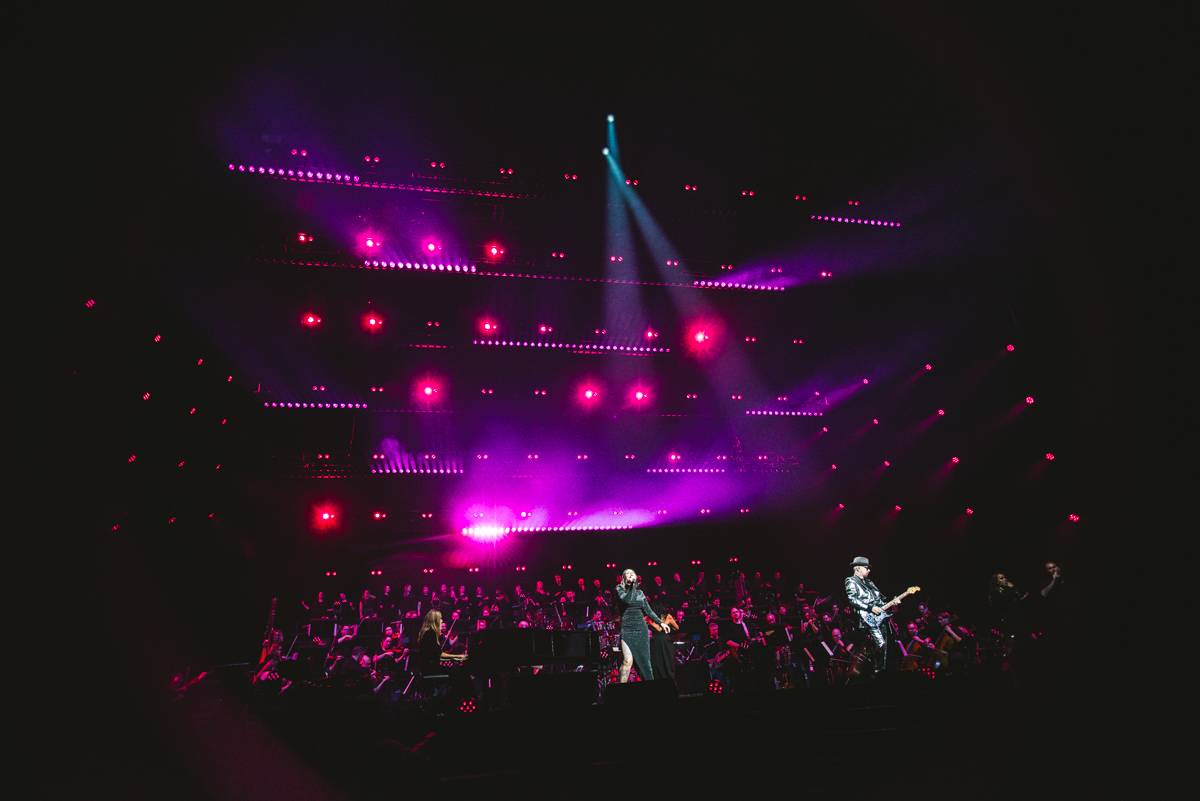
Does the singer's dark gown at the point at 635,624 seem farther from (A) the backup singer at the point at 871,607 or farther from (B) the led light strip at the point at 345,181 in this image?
(B) the led light strip at the point at 345,181

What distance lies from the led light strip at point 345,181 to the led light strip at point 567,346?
154 inches

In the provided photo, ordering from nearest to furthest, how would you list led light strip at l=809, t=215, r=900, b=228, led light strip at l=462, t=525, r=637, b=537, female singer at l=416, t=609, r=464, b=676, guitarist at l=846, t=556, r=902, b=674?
guitarist at l=846, t=556, r=902, b=674 → female singer at l=416, t=609, r=464, b=676 → led light strip at l=809, t=215, r=900, b=228 → led light strip at l=462, t=525, r=637, b=537

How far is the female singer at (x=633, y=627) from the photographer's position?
7641 mm

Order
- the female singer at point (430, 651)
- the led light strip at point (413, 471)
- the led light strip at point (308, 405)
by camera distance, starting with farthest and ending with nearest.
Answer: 1. the led light strip at point (413, 471)
2. the led light strip at point (308, 405)
3. the female singer at point (430, 651)

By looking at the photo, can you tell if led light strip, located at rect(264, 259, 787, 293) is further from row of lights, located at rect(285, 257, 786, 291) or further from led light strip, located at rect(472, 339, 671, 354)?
led light strip, located at rect(472, 339, 671, 354)

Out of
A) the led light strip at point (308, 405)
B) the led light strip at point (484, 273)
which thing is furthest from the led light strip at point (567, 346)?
the led light strip at point (308, 405)

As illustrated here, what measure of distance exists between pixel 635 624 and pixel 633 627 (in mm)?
48

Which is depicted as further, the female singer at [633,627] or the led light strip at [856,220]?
the led light strip at [856,220]

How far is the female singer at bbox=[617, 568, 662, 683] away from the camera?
7.64 m

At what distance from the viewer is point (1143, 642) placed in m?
4.96

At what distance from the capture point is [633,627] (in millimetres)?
7770

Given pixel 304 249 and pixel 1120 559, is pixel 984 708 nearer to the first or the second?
pixel 1120 559

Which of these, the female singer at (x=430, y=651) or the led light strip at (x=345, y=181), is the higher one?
the led light strip at (x=345, y=181)

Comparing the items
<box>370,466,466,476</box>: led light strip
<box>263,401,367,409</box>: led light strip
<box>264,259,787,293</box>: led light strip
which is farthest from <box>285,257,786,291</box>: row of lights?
<box>370,466,466,476</box>: led light strip
